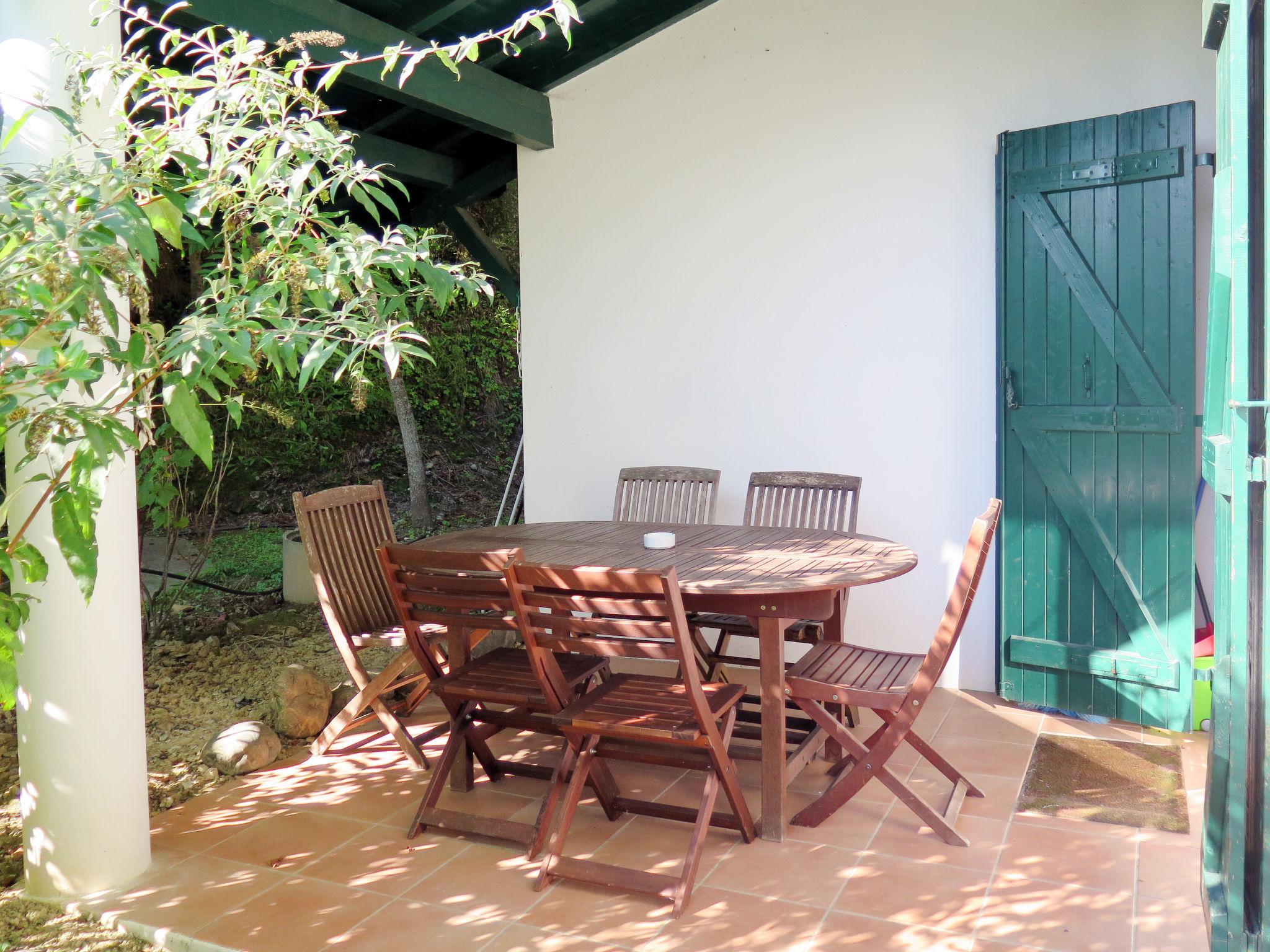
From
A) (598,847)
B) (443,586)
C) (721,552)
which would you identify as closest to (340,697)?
(443,586)

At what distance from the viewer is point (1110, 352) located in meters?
4.51

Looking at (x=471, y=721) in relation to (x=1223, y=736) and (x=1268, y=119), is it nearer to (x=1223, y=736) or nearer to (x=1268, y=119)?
(x=1223, y=736)

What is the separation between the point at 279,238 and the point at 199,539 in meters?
6.54

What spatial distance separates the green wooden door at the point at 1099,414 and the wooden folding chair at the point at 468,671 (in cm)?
215

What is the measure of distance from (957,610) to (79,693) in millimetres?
2616

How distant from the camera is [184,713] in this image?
503 centimetres

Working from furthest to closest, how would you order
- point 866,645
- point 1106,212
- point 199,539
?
point 199,539
point 866,645
point 1106,212

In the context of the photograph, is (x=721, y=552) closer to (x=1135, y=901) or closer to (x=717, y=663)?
(x=717, y=663)

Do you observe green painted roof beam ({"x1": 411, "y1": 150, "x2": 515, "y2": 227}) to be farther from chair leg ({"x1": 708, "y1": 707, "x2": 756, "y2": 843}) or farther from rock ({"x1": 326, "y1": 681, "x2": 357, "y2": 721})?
chair leg ({"x1": 708, "y1": 707, "x2": 756, "y2": 843})

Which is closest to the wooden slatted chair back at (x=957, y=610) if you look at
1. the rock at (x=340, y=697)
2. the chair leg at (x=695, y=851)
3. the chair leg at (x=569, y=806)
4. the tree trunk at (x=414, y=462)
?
the chair leg at (x=695, y=851)

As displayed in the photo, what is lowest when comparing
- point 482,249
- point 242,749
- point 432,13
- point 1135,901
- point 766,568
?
point 1135,901

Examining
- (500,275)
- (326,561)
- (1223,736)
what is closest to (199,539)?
(500,275)

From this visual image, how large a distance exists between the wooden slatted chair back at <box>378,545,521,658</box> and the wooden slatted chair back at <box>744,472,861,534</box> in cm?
173

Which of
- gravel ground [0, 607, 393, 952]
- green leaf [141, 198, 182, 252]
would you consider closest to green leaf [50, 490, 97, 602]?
green leaf [141, 198, 182, 252]
